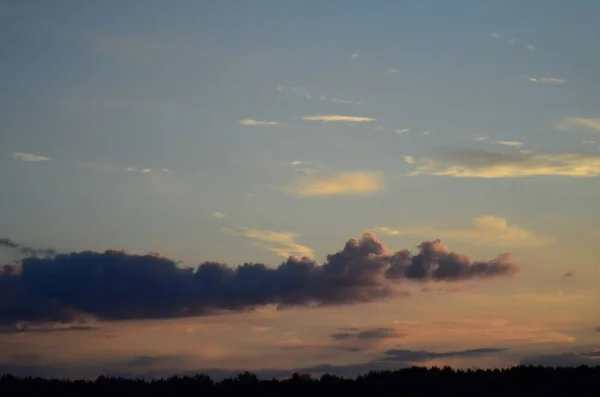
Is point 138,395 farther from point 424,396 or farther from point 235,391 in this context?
point 424,396

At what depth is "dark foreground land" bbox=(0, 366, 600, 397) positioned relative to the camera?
78.1 metres

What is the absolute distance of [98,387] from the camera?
80375mm

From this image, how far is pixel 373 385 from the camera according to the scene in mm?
79812

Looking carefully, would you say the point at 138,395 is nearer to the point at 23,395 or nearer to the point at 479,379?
the point at 23,395

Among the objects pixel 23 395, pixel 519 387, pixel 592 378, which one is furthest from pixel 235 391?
pixel 592 378

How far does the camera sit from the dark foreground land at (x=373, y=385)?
78.1 meters

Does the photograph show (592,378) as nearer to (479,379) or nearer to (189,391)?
(479,379)

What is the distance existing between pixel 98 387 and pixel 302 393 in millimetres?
14548

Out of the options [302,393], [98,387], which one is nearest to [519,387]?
[302,393]

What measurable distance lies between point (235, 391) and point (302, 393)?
4.71m

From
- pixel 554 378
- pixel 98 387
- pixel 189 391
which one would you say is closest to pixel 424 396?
pixel 554 378

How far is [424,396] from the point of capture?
76.9 metres

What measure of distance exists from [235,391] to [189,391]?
323 cm

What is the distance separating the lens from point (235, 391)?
79062 millimetres
